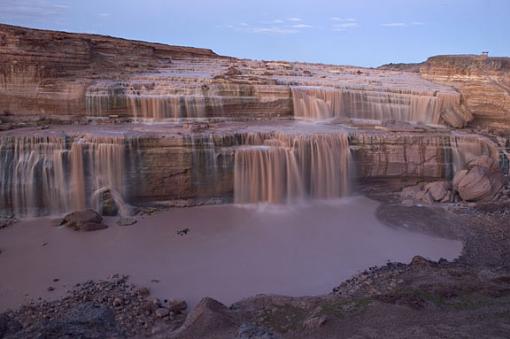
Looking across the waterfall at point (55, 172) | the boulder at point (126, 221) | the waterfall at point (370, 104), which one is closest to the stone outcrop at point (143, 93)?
the waterfall at point (370, 104)

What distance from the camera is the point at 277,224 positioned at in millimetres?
11562

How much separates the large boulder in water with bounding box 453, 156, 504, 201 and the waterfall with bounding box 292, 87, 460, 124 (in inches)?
157

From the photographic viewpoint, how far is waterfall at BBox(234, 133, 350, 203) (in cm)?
1290

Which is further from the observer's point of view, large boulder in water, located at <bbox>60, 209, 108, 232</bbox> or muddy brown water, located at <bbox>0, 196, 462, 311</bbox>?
large boulder in water, located at <bbox>60, 209, 108, 232</bbox>

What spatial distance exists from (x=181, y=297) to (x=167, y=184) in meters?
4.87

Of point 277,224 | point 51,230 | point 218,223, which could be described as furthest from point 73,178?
point 277,224

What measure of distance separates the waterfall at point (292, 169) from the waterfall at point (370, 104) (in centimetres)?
372

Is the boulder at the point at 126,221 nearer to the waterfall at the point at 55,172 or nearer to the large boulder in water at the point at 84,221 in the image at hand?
the large boulder in water at the point at 84,221

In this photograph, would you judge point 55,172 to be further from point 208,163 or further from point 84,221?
point 208,163

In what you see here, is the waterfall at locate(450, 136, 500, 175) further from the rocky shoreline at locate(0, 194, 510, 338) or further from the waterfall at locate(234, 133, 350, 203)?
the rocky shoreline at locate(0, 194, 510, 338)

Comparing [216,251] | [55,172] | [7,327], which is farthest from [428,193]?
[7,327]

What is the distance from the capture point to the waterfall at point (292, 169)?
12.9 m

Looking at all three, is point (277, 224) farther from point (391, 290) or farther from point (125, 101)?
point (125, 101)

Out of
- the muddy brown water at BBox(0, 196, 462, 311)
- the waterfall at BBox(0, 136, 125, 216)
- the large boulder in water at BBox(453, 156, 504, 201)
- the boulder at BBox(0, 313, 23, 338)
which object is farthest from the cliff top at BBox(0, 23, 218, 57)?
the large boulder in water at BBox(453, 156, 504, 201)
